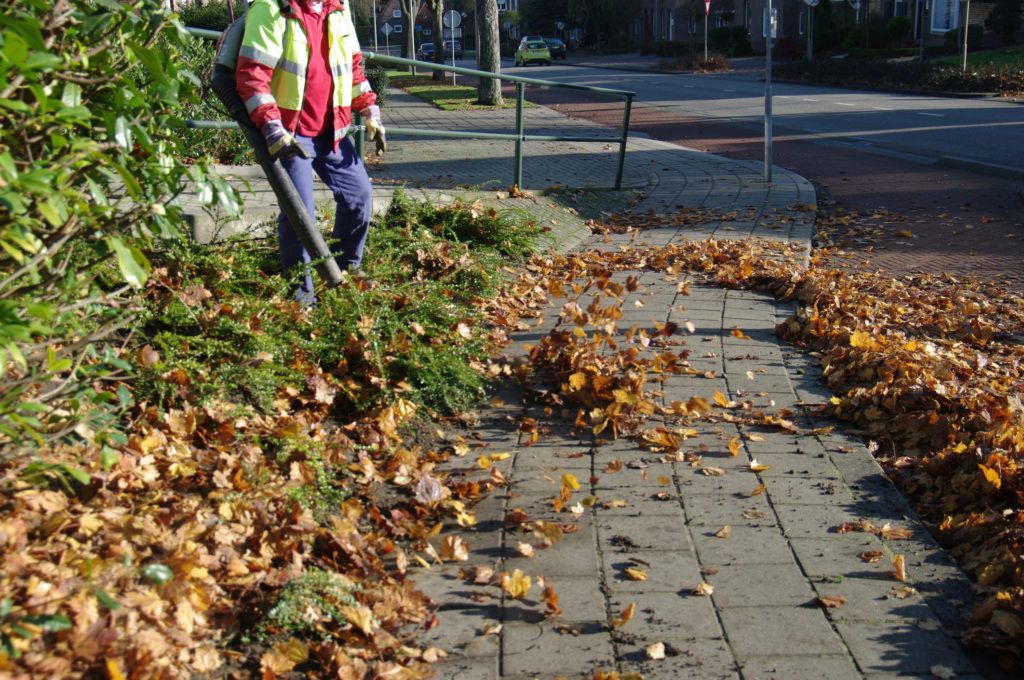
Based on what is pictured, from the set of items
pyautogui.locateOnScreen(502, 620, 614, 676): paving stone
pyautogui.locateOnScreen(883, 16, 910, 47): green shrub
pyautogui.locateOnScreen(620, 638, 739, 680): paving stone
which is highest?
pyautogui.locateOnScreen(883, 16, 910, 47): green shrub

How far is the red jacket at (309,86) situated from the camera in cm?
494

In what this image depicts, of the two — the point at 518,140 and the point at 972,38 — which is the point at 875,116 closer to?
the point at 518,140

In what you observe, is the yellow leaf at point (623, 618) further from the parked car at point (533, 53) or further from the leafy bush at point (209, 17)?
the parked car at point (533, 53)

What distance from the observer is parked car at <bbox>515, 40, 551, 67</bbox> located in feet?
193

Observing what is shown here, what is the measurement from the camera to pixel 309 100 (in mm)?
5293

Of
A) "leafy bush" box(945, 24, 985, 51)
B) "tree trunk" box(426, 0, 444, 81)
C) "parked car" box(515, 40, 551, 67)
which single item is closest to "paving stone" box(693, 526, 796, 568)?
"tree trunk" box(426, 0, 444, 81)

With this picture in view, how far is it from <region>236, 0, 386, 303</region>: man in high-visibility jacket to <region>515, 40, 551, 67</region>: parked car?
54.9m

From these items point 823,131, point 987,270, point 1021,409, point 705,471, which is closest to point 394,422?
point 705,471

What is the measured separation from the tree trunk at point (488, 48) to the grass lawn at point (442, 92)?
30 centimetres

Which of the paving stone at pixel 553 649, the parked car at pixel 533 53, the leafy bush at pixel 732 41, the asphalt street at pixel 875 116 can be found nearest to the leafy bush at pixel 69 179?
the paving stone at pixel 553 649

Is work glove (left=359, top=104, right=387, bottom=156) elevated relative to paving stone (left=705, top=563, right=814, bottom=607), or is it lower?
elevated

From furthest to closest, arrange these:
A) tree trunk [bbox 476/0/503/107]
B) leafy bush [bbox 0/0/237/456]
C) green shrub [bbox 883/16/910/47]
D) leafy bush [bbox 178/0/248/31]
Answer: green shrub [bbox 883/16/910/47]
tree trunk [bbox 476/0/503/107]
leafy bush [bbox 178/0/248/31]
leafy bush [bbox 0/0/237/456]

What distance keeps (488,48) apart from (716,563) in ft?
74.6

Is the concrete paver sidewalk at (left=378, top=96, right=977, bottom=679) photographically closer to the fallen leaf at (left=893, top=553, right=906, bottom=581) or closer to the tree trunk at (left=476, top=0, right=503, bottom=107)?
the fallen leaf at (left=893, top=553, right=906, bottom=581)
